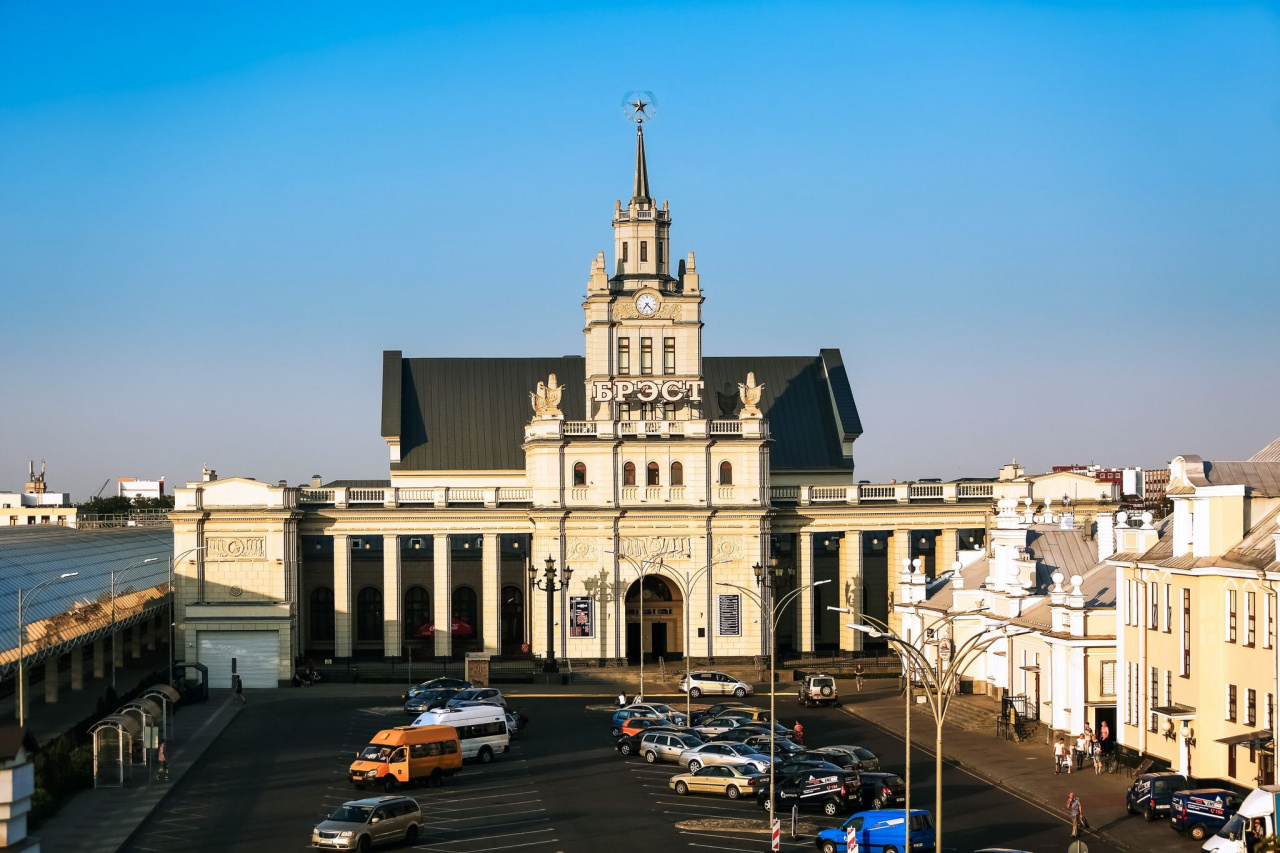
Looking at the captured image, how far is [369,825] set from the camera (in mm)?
53125

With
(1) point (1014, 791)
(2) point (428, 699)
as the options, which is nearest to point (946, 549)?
(2) point (428, 699)

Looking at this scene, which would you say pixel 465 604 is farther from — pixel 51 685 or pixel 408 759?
pixel 408 759

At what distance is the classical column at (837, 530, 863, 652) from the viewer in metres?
116

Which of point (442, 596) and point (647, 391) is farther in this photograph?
point (647, 391)

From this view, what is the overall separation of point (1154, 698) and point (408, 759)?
1112 inches

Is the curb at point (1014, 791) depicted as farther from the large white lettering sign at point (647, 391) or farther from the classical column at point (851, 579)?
the large white lettering sign at point (647, 391)

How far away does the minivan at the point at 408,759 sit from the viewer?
213 feet

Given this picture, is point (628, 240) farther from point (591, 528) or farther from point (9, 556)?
point (9, 556)

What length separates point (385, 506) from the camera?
11306 cm

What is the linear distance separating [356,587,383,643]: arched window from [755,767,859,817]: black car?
225 ft

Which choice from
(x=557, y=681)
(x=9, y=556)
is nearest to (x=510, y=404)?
(x=557, y=681)

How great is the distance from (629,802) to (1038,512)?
200 feet

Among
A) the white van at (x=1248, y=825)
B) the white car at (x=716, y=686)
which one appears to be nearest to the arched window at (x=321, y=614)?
the white car at (x=716, y=686)

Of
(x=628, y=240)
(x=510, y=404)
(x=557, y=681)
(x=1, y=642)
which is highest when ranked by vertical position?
(x=628, y=240)
